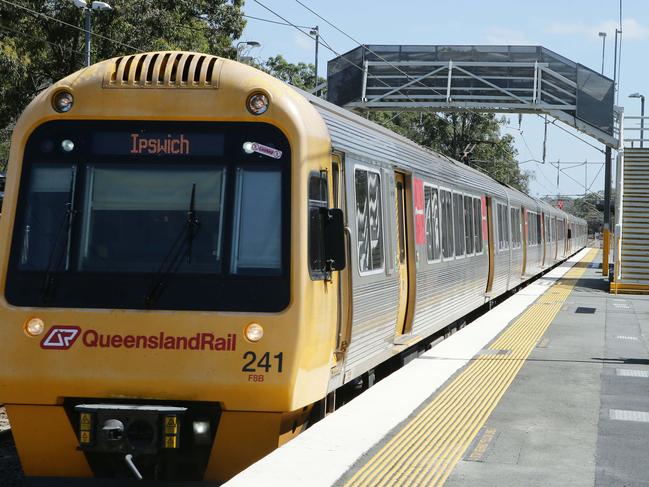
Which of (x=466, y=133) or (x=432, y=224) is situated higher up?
(x=466, y=133)

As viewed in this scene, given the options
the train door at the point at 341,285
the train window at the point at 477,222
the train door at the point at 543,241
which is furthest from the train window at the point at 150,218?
the train door at the point at 543,241

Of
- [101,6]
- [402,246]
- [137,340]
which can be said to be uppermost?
[101,6]

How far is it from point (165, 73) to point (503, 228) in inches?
605

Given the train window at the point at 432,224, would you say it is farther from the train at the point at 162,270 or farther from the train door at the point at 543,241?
the train door at the point at 543,241

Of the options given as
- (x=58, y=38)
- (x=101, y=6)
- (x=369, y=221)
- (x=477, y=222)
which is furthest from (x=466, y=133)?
(x=369, y=221)

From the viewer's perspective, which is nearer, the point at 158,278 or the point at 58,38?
the point at 158,278

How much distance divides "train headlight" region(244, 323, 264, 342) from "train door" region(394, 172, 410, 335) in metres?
3.98

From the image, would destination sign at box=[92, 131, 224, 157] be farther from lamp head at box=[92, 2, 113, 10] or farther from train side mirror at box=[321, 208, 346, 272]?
lamp head at box=[92, 2, 113, 10]

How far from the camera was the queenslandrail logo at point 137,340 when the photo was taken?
6.80 metres

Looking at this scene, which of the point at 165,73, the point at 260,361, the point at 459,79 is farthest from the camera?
the point at 459,79

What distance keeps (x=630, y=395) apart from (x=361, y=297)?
3.03m

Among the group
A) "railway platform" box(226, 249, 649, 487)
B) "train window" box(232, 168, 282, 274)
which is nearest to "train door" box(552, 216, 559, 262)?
"railway platform" box(226, 249, 649, 487)

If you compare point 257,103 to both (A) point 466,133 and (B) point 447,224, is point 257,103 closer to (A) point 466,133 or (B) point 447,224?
(B) point 447,224

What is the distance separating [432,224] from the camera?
12.6m
